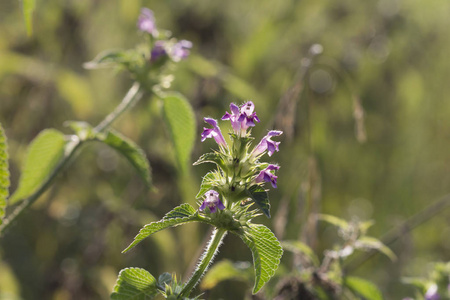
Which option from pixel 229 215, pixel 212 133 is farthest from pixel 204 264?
pixel 212 133

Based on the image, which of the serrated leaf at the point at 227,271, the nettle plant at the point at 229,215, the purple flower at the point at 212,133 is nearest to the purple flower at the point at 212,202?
the nettle plant at the point at 229,215

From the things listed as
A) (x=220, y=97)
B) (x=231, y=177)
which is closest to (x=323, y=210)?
(x=220, y=97)

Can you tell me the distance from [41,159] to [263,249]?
749 millimetres

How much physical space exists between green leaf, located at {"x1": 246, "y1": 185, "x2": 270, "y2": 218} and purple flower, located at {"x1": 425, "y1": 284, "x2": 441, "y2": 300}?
672 millimetres

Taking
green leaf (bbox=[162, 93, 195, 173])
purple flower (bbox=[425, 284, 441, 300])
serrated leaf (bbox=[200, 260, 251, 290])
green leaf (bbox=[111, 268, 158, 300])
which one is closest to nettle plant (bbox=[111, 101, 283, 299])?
green leaf (bbox=[111, 268, 158, 300])

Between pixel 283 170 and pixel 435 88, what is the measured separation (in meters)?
1.42

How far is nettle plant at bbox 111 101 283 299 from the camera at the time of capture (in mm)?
885

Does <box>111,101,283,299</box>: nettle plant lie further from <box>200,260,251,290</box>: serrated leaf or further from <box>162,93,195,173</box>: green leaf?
<box>162,93,195,173</box>: green leaf

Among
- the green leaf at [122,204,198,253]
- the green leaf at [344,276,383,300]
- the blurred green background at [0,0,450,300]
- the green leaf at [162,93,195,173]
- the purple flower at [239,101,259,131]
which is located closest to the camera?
the green leaf at [122,204,198,253]

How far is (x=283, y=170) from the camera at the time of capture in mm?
2881

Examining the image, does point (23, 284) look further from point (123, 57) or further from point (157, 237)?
point (123, 57)

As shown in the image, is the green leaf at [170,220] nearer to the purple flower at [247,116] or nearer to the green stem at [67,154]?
the purple flower at [247,116]

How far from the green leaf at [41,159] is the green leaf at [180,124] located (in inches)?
11.1

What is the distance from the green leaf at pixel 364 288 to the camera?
133 centimetres
